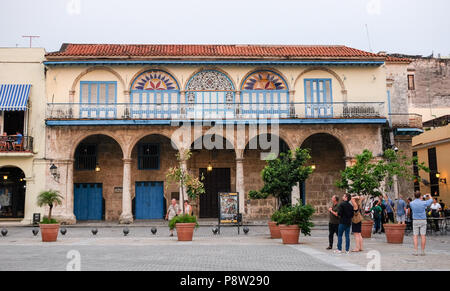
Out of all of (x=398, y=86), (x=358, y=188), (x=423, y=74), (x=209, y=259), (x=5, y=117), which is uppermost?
(x=423, y=74)

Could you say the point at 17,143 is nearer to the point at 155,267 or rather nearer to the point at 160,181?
the point at 160,181

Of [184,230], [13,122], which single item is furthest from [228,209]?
[13,122]

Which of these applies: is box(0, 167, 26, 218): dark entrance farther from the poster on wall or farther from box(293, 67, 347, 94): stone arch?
box(293, 67, 347, 94): stone arch

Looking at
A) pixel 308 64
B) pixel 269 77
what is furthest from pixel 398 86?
pixel 269 77

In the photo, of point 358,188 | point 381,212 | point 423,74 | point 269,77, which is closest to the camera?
point 358,188

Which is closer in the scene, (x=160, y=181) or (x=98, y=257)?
(x=98, y=257)

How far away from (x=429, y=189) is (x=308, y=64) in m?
14.8

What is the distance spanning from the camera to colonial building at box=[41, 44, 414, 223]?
75.4 feet

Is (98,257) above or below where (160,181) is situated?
below

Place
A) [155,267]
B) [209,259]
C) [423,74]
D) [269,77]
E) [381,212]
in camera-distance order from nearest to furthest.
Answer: [155,267]
[209,259]
[381,212]
[269,77]
[423,74]

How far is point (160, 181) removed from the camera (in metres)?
25.0

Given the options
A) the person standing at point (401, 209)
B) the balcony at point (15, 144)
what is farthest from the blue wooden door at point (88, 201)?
the person standing at point (401, 209)

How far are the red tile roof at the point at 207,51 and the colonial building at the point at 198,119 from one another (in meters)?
0.10

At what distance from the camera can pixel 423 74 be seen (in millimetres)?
38781
